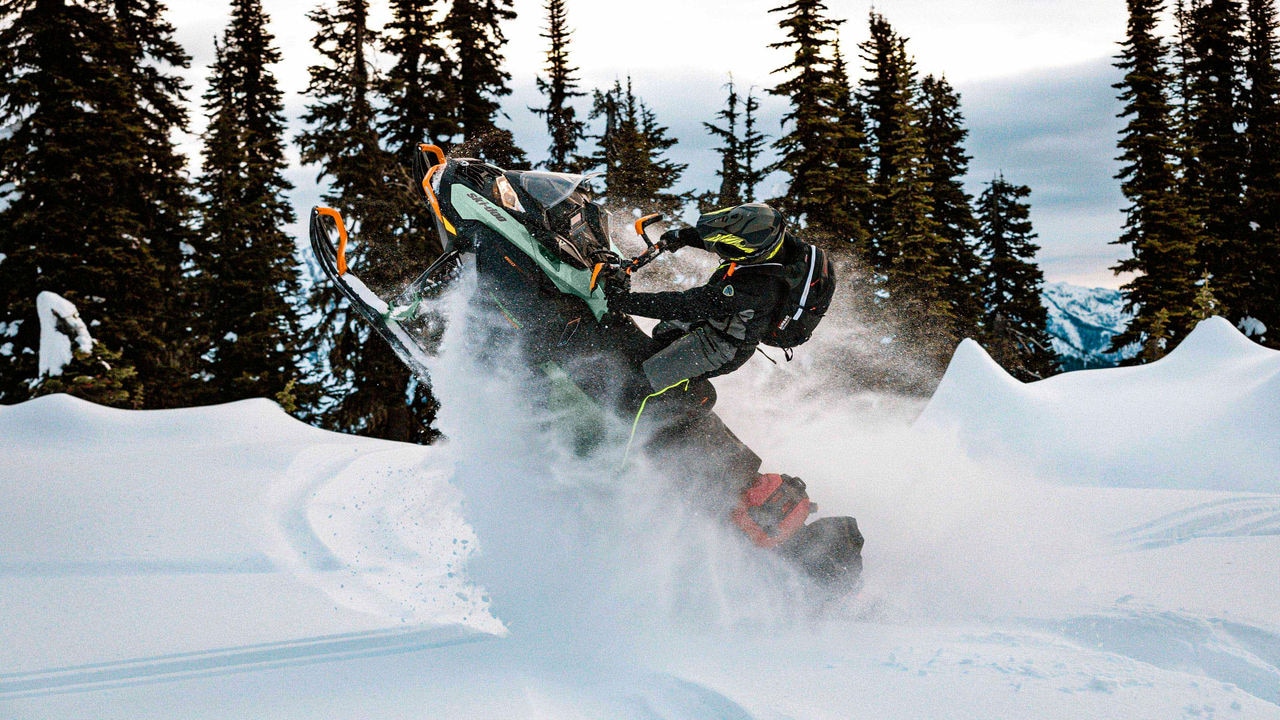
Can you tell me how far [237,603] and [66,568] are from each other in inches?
51.6

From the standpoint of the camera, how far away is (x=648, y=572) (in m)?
Result: 4.34

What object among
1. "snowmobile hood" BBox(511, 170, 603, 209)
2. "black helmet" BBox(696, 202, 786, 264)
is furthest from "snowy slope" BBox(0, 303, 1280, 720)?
"black helmet" BBox(696, 202, 786, 264)

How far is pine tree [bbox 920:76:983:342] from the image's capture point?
30406 mm

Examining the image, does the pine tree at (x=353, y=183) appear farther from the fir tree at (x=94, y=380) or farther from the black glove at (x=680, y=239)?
the black glove at (x=680, y=239)

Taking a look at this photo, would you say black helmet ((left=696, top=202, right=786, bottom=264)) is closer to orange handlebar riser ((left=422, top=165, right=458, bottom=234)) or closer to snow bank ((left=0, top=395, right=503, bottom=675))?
orange handlebar riser ((left=422, top=165, right=458, bottom=234))

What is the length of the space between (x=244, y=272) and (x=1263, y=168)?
115ft

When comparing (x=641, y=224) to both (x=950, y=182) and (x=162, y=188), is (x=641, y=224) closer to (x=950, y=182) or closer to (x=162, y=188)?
(x=162, y=188)

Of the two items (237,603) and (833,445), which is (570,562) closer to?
(237,603)

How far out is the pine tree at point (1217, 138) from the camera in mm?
28281

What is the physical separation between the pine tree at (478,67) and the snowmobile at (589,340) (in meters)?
17.7

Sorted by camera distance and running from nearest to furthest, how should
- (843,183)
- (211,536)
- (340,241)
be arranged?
(340,241) < (211,536) < (843,183)

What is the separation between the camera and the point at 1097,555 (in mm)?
4465

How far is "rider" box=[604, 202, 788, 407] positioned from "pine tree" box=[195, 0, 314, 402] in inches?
785

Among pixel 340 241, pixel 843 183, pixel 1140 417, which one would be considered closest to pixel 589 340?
pixel 340 241
